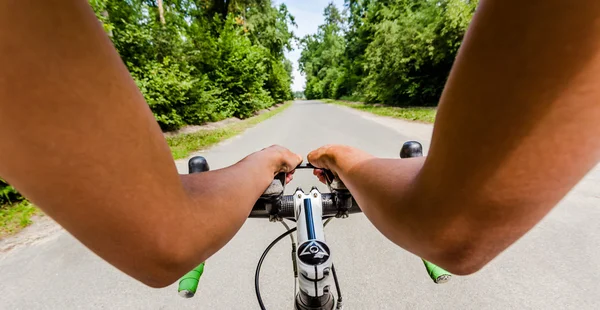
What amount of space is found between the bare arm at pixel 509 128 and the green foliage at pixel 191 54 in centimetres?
579

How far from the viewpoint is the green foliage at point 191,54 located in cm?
645

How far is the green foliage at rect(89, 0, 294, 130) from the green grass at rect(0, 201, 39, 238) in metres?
3.22

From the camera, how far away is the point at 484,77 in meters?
0.23

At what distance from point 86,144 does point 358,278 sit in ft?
6.17

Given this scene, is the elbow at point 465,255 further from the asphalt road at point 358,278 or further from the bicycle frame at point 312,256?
the asphalt road at point 358,278

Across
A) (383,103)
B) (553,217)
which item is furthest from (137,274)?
(383,103)

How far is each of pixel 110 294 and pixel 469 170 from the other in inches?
84.8

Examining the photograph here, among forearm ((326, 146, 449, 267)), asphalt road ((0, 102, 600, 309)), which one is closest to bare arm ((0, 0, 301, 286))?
forearm ((326, 146, 449, 267))

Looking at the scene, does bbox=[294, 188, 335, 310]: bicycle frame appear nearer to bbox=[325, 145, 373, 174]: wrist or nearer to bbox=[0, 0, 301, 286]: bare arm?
bbox=[325, 145, 373, 174]: wrist

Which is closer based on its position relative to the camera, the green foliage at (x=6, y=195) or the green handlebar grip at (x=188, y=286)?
the green handlebar grip at (x=188, y=286)

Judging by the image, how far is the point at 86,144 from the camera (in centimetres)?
24

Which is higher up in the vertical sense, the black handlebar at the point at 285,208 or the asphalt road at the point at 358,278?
the black handlebar at the point at 285,208

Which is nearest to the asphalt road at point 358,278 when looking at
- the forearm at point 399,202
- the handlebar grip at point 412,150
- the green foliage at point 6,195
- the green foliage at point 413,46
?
the green foliage at point 6,195

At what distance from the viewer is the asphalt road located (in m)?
1.58
